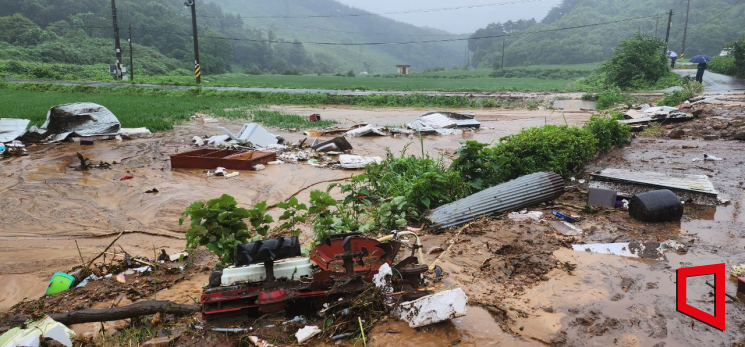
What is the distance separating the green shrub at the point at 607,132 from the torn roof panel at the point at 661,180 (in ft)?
6.60

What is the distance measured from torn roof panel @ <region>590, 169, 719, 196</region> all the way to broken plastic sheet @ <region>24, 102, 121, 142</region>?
34.0 ft

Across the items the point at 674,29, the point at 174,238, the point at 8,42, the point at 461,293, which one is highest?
the point at 674,29

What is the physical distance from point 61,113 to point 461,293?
36.9 feet

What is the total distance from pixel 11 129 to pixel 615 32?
9379cm

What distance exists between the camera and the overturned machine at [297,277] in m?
2.81

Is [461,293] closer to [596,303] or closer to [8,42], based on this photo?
[596,303]

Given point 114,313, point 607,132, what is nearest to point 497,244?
point 114,313

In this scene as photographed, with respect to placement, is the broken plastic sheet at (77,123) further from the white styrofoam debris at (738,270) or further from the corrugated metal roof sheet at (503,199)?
the white styrofoam debris at (738,270)

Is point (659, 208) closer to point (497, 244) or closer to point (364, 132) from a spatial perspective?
point (497, 244)

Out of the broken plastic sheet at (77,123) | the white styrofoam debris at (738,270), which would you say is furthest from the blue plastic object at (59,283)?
the broken plastic sheet at (77,123)

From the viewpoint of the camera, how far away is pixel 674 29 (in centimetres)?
7744

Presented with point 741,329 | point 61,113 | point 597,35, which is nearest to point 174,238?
point 741,329

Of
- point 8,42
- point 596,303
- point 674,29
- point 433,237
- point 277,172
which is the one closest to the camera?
point 596,303

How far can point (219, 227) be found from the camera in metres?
3.28
